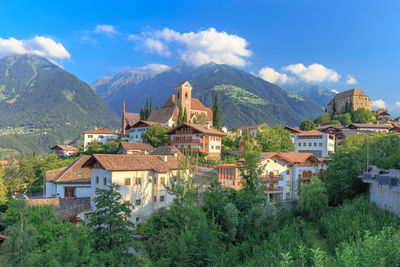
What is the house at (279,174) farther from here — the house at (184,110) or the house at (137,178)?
the house at (184,110)

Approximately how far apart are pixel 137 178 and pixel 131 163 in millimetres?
2022

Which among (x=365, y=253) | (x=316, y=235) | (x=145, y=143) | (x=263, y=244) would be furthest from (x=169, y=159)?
(x=365, y=253)

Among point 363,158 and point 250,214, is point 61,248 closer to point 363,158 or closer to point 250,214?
point 250,214

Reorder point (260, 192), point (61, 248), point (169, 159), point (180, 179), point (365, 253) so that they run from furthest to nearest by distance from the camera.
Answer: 1. point (169, 159)
2. point (260, 192)
3. point (180, 179)
4. point (61, 248)
5. point (365, 253)

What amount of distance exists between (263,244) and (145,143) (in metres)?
43.0

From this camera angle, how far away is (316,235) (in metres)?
34.9

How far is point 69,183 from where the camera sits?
40.9 meters

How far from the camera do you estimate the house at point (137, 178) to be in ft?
115

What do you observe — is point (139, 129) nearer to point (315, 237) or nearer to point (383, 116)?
point (315, 237)

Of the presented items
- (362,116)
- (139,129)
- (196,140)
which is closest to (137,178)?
(196,140)

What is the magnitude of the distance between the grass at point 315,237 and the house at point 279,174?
9090 millimetres

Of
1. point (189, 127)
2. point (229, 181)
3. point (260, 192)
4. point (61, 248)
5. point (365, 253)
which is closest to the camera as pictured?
point (365, 253)

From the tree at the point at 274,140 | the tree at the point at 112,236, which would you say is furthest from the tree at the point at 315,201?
the tree at the point at 274,140

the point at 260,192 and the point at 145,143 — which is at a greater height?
the point at 145,143
